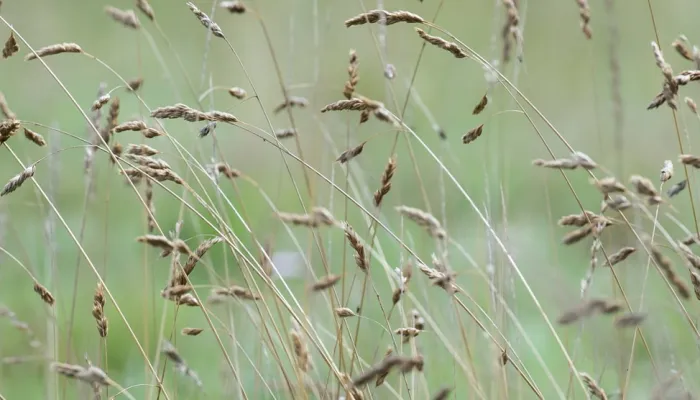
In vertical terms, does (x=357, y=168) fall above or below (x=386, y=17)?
below

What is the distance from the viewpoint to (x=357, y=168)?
10.5 ft

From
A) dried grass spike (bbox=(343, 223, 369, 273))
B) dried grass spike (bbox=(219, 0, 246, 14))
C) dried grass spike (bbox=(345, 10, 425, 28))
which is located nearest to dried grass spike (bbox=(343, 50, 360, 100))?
dried grass spike (bbox=(345, 10, 425, 28))

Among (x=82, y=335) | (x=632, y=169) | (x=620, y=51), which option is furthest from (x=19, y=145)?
(x=620, y=51)

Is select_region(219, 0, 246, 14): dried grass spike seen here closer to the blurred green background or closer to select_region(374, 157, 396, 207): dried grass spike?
the blurred green background

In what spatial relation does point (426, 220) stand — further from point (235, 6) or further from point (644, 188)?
point (235, 6)

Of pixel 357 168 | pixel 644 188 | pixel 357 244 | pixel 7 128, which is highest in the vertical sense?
pixel 644 188

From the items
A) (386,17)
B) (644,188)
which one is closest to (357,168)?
(386,17)

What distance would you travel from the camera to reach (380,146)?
5.21 m

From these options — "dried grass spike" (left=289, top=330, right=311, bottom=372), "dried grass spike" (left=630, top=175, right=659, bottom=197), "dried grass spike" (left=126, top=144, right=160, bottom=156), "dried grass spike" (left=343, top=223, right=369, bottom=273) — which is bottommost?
"dried grass spike" (left=289, top=330, right=311, bottom=372)

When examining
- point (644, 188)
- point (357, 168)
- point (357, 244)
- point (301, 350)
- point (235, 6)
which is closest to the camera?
point (644, 188)

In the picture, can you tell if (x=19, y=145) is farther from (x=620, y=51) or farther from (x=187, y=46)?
(x=620, y=51)

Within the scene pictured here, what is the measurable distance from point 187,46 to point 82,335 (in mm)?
3885

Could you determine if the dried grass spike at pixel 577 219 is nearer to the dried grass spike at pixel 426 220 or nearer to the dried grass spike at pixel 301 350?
the dried grass spike at pixel 426 220

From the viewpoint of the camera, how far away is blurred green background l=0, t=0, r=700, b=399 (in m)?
2.59
